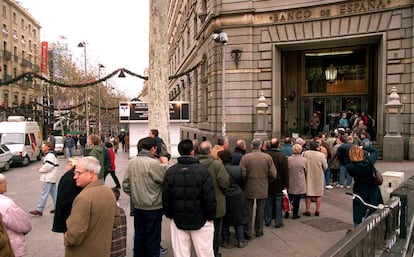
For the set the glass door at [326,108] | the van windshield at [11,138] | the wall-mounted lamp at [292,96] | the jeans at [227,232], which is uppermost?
the wall-mounted lamp at [292,96]

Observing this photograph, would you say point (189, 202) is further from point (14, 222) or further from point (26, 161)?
point (26, 161)

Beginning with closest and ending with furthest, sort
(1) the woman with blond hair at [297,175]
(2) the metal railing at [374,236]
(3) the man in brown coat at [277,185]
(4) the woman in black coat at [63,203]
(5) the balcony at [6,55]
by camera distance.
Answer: (2) the metal railing at [374,236], (4) the woman in black coat at [63,203], (3) the man in brown coat at [277,185], (1) the woman with blond hair at [297,175], (5) the balcony at [6,55]

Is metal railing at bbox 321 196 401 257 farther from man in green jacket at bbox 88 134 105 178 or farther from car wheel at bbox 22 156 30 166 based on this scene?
car wheel at bbox 22 156 30 166

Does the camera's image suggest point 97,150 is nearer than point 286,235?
No

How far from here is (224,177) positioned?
17.8 ft

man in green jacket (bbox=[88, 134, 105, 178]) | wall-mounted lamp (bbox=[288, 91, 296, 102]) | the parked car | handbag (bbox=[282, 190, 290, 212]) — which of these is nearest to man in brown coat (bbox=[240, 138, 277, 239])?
handbag (bbox=[282, 190, 290, 212])

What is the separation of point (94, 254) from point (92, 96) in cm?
5794

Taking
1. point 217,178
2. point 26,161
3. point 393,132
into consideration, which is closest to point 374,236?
point 217,178

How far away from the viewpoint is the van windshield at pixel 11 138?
21.9 meters

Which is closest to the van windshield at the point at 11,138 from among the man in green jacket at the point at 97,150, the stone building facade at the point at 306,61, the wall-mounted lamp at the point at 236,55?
the stone building facade at the point at 306,61

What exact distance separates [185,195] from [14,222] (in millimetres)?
1941

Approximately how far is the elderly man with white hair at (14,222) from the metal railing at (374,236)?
311 centimetres

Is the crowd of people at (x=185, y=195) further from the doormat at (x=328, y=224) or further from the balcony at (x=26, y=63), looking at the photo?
the balcony at (x=26, y=63)

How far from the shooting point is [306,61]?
2300cm
